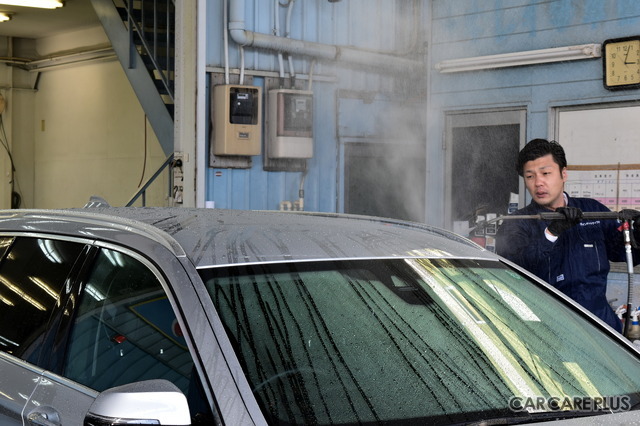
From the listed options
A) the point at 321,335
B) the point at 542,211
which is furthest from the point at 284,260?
the point at 542,211

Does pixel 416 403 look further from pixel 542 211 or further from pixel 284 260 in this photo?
pixel 542 211

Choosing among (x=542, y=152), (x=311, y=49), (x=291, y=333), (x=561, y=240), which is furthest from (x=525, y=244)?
(x=311, y=49)

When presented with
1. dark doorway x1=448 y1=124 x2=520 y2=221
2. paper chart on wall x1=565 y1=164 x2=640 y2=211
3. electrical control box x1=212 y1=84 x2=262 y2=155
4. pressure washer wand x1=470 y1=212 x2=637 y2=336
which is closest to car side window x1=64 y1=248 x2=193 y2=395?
pressure washer wand x1=470 y1=212 x2=637 y2=336

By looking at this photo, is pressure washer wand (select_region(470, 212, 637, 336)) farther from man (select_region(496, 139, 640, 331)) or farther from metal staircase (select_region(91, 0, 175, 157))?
metal staircase (select_region(91, 0, 175, 157))

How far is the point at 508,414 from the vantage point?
6.71 ft

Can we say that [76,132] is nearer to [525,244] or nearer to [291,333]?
[525,244]

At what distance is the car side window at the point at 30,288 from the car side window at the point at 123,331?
174mm

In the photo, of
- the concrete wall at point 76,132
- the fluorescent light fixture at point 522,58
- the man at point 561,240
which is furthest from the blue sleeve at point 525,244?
the concrete wall at point 76,132

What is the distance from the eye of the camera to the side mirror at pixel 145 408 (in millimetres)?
1767

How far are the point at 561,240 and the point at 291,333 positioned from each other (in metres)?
2.11

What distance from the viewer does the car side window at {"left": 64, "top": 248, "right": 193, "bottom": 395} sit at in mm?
2133

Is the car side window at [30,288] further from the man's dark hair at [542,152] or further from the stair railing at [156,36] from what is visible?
the stair railing at [156,36]

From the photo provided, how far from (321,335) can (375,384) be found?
194 mm

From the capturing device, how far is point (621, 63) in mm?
6715
